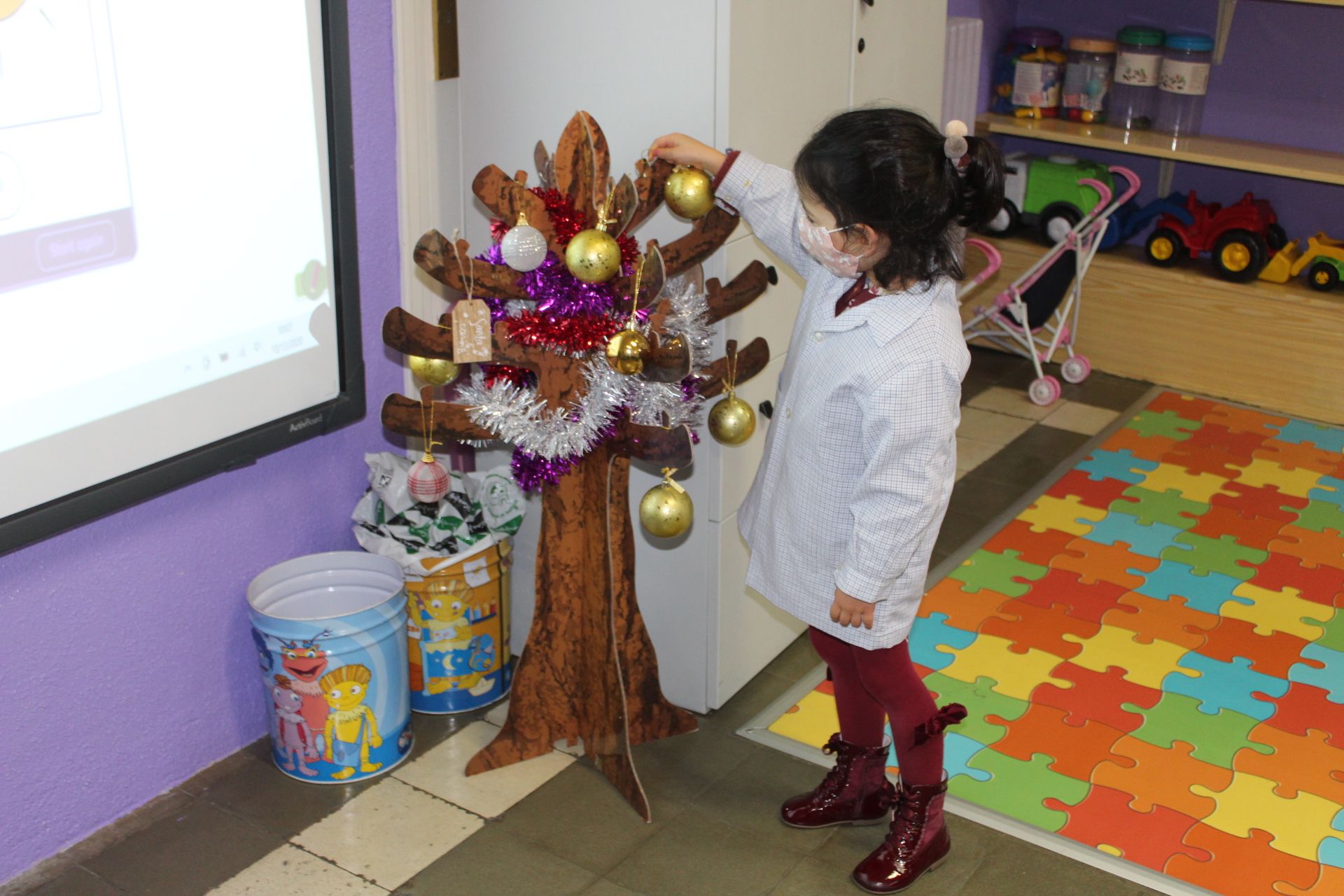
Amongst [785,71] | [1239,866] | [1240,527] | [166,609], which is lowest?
[1239,866]

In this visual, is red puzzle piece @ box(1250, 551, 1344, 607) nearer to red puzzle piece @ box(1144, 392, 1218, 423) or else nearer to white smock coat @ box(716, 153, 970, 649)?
red puzzle piece @ box(1144, 392, 1218, 423)

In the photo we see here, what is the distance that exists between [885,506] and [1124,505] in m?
1.71

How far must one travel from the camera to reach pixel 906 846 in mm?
1968

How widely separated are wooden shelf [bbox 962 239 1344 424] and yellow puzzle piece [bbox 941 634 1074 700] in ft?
5.58

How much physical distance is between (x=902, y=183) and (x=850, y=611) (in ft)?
1.90

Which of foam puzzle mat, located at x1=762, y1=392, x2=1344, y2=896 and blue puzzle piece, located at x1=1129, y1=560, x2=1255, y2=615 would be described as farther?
blue puzzle piece, located at x1=1129, y1=560, x2=1255, y2=615

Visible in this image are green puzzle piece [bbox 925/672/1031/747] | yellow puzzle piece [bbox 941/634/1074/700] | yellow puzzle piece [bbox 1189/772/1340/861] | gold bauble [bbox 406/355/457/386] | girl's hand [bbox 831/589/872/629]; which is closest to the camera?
girl's hand [bbox 831/589/872/629]

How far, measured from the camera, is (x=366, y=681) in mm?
2129

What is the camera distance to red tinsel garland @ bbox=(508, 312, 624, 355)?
6.31 feet

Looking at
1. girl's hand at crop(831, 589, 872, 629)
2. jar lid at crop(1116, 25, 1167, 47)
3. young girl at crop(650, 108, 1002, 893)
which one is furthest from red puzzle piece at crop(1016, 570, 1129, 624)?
jar lid at crop(1116, 25, 1167, 47)

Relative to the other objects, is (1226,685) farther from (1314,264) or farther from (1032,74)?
(1032,74)

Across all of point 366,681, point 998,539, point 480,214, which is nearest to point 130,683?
point 366,681

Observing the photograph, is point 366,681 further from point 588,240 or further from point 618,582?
point 588,240

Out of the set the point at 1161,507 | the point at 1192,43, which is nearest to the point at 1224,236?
the point at 1192,43
